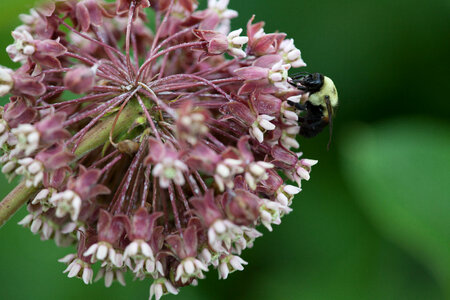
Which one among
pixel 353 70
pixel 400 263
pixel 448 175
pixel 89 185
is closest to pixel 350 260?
pixel 400 263

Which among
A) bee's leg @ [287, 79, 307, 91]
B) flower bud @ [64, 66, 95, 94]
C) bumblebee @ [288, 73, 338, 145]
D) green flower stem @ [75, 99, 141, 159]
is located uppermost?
flower bud @ [64, 66, 95, 94]

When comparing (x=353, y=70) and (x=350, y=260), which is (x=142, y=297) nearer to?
(x=350, y=260)

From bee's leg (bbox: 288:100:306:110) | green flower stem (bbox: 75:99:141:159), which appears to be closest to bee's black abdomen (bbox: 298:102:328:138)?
bee's leg (bbox: 288:100:306:110)

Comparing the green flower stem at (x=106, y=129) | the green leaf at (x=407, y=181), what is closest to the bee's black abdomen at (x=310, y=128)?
the green leaf at (x=407, y=181)

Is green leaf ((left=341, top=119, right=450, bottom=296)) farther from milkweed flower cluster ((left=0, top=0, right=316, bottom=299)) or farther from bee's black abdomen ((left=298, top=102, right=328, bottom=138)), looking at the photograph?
milkweed flower cluster ((left=0, top=0, right=316, bottom=299))

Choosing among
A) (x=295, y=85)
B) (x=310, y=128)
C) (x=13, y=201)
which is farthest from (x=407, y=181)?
(x=13, y=201)

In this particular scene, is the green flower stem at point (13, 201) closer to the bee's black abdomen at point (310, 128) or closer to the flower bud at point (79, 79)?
the flower bud at point (79, 79)

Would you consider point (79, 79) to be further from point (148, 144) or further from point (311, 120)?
A: point (311, 120)
